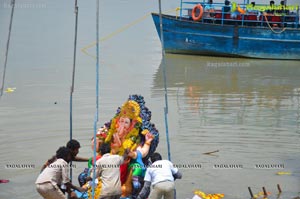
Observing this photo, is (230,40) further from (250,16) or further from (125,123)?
(125,123)

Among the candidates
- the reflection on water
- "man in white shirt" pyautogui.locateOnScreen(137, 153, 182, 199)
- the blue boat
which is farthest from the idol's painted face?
the blue boat

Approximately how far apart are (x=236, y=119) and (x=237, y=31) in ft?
42.2

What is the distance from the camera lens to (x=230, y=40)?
93.5 feet

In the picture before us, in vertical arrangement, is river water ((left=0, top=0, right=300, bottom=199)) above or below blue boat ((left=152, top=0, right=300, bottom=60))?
below

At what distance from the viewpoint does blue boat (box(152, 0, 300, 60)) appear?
2761cm

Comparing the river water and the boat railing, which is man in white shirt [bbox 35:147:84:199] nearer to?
the river water

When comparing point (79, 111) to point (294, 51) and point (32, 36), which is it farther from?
point (32, 36)

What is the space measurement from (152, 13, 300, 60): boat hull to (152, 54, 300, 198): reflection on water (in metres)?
2.12

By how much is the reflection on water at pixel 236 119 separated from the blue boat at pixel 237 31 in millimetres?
2184

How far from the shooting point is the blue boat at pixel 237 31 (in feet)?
90.6

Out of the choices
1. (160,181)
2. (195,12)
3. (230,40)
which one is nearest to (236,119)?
(160,181)

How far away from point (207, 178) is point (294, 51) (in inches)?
724

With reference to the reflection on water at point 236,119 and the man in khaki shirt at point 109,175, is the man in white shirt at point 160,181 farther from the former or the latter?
the reflection on water at point 236,119

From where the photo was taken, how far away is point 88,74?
22.9 meters
